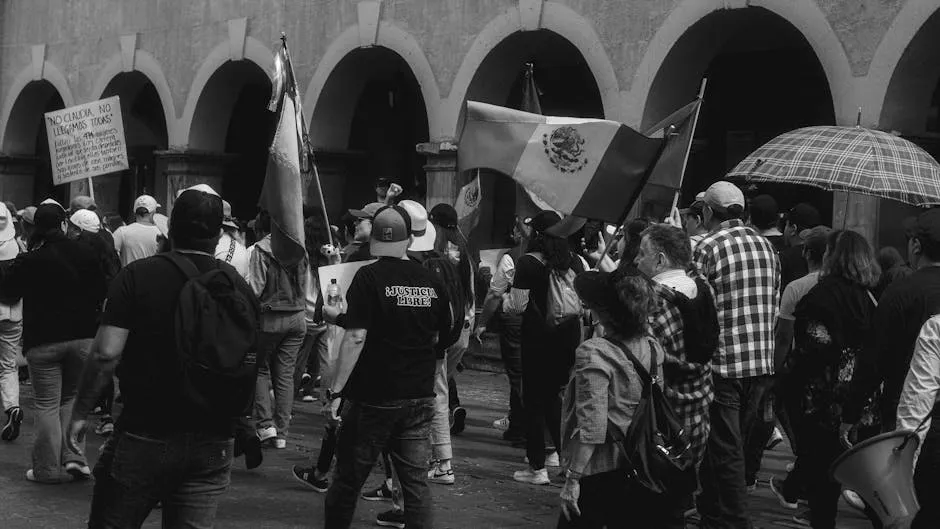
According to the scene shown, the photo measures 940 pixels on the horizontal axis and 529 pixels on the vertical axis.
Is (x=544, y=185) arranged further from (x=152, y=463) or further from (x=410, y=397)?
(x=152, y=463)

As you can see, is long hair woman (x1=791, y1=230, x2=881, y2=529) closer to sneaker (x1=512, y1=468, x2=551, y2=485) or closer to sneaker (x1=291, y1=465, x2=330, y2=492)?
sneaker (x1=512, y1=468, x2=551, y2=485)

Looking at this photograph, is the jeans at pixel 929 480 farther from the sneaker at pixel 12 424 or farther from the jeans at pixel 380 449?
the sneaker at pixel 12 424

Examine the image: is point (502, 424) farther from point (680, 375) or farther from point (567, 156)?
point (680, 375)

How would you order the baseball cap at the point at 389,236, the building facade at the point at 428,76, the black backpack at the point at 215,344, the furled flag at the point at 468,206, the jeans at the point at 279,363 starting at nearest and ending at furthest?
the black backpack at the point at 215,344
the baseball cap at the point at 389,236
the jeans at the point at 279,363
the building facade at the point at 428,76
the furled flag at the point at 468,206

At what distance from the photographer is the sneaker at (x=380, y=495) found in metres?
8.68

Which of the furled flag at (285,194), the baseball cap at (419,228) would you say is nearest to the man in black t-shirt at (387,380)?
the baseball cap at (419,228)

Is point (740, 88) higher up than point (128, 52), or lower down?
lower down

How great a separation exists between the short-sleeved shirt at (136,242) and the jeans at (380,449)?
233 inches

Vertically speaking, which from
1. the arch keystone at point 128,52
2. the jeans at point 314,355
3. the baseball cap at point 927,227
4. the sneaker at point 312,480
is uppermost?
the arch keystone at point 128,52

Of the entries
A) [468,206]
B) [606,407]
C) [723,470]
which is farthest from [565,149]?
[468,206]

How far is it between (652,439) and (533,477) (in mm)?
3786

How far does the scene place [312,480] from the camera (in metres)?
8.62

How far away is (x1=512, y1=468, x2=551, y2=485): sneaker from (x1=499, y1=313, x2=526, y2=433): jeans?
1450 millimetres

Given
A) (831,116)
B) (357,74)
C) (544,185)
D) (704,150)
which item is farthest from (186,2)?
→ (544,185)
